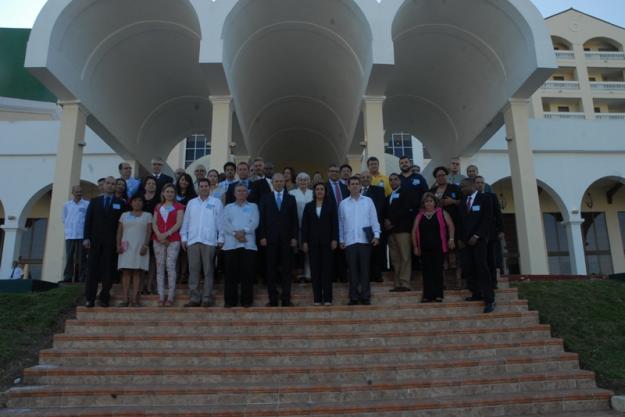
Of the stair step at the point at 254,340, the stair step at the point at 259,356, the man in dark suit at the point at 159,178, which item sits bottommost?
the stair step at the point at 259,356

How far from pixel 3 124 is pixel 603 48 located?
32.4 m

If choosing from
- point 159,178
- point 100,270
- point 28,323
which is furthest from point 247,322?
point 159,178

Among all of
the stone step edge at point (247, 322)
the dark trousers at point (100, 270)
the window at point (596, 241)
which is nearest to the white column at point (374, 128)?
the stone step edge at point (247, 322)

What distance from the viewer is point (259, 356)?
5098 mm

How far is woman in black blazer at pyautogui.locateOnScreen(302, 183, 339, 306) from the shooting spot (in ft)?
20.9

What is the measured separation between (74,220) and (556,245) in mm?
17100

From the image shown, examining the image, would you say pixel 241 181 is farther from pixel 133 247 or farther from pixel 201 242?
pixel 133 247

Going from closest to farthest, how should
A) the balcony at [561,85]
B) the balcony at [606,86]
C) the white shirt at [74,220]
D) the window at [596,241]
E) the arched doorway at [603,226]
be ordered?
the white shirt at [74,220] < the arched doorway at [603,226] < the window at [596,241] < the balcony at [561,85] < the balcony at [606,86]

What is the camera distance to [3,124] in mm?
16469

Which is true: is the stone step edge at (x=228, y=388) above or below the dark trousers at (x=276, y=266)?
below

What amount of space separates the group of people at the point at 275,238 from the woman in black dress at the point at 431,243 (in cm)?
1

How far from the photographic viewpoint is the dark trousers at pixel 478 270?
20.1ft

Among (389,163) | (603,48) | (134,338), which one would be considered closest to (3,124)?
(389,163)

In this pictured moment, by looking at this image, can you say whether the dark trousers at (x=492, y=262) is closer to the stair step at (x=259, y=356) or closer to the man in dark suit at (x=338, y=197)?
the stair step at (x=259, y=356)
